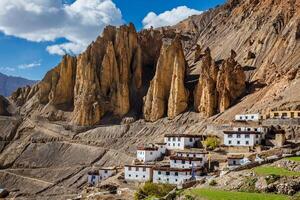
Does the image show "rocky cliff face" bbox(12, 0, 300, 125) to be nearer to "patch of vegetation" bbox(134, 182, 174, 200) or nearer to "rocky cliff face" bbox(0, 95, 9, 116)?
"rocky cliff face" bbox(0, 95, 9, 116)

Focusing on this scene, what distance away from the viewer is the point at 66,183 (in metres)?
99.5

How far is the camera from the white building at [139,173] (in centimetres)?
7038

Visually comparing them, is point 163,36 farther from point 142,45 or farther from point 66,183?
point 66,183

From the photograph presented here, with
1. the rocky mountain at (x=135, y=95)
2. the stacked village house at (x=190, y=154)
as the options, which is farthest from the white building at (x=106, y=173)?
the rocky mountain at (x=135, y=95)

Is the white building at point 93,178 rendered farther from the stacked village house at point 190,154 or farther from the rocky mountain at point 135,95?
the rocky mountain at point 135,95

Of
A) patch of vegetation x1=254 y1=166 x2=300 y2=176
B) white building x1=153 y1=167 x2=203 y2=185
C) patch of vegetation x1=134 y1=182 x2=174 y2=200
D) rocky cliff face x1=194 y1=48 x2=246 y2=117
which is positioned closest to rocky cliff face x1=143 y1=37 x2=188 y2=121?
rocky cliff face x1=194 y1=48 x2=246 y2=117

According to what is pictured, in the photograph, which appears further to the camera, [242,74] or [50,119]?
[50,119]

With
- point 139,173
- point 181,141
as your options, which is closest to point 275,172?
point 139,173

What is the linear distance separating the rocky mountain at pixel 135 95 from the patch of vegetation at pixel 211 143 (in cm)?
648

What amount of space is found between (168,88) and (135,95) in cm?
1391

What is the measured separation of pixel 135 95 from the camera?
137875mm

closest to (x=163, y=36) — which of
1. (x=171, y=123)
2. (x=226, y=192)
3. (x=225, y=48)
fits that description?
(x=225, y=48)

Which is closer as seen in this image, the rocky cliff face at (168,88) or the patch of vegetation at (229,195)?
the patch of vegetation at (229,195)

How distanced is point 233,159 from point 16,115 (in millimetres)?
95020
